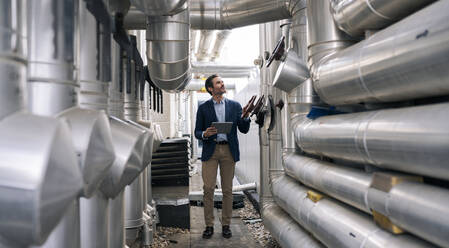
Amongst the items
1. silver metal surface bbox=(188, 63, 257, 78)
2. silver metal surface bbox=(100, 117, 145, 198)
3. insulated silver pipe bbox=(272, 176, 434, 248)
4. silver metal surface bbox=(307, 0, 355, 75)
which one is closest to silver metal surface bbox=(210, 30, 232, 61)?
silver metal surface bbox=(188, 63, 257, 78)

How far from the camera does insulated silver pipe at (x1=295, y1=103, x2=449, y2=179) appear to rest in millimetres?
855

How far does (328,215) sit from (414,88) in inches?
26.2

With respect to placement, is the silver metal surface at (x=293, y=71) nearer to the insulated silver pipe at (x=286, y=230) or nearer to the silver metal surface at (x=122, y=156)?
the insulated silver pipe at (x=286, y=230)

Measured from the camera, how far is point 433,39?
85cm

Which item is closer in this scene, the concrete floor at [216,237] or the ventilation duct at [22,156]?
the ventilation duct at [22,156]

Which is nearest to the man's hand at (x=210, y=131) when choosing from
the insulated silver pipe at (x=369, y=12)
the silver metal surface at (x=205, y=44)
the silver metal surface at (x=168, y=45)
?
the silver metal surface at (x=168, y=45)

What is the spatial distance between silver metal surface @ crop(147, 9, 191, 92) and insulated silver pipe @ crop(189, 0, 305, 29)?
369 mm

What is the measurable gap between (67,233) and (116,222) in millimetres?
676

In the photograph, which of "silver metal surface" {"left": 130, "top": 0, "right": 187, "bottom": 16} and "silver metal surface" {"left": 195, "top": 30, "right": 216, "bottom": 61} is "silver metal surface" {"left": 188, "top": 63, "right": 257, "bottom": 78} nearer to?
"silver metal surface" {"left": 195, "top": 30, "right": 216, "bottom": 61}

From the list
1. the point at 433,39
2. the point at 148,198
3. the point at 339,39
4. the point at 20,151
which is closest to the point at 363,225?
the point at 433,39

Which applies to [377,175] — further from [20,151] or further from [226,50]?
[226,50]

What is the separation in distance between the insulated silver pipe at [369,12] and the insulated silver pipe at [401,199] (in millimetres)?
501

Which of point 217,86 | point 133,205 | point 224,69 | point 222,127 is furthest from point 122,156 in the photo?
point 224,69

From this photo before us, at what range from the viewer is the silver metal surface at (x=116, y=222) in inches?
59.4
